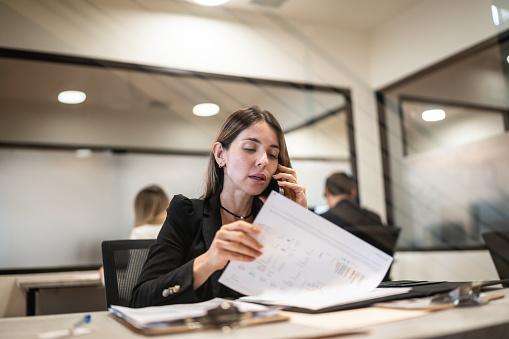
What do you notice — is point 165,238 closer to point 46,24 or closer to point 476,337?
point 476,337

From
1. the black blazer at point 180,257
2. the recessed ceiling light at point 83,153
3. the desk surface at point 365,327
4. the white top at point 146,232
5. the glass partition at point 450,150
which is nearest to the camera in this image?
the desk surface at point 365,327

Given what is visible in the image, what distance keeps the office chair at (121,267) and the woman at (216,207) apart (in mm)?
168

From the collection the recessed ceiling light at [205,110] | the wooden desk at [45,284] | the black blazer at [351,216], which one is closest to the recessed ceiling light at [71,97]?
the recessed ceiling light at [205,110]

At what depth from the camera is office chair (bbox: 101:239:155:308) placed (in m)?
1.37

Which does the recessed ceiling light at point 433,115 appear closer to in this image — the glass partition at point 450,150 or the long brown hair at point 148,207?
the glass partition at point 450,150

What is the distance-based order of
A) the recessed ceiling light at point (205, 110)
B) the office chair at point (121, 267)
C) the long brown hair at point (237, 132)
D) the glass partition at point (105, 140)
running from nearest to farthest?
1. the office chair at point (121, 267)
2. the long brown hair at point (237, 132)
3. the glass partition at point (105, 140)
4. the recessed ceiling light at point (205, 110)

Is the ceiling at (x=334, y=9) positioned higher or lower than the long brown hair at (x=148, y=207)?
higher

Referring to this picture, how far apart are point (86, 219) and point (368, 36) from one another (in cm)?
295

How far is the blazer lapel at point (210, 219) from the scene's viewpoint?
4.58 ft

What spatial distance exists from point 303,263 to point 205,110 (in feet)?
10.3

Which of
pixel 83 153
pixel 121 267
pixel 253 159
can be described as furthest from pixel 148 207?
pixel 253 159

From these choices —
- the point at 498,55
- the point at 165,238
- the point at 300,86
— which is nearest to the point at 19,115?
the point at 300,86

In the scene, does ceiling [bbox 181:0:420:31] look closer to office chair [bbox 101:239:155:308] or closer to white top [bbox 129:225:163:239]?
white top [bbox 129:225:163:239]

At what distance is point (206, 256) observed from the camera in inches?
41.8
